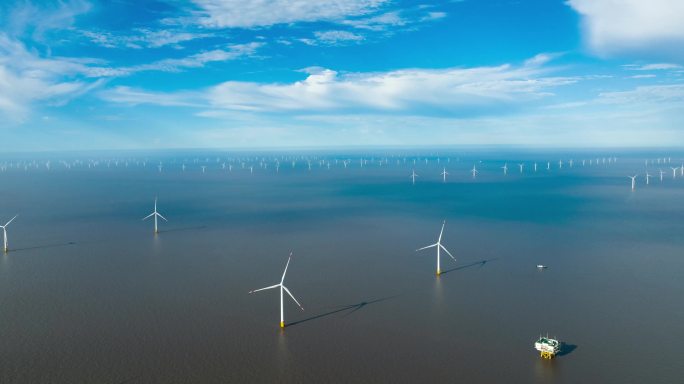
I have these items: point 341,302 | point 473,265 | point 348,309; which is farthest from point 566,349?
point 473,265

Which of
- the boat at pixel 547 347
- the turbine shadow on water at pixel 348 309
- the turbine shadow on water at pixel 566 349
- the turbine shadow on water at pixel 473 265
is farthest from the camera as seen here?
the turbine shadow on water at pixel 473 265

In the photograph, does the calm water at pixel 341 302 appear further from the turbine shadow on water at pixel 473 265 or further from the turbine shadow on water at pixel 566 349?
the turbine shadow on water at pixel 473 265

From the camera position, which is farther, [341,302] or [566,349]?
[341,302]

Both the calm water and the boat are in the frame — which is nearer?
the calm water

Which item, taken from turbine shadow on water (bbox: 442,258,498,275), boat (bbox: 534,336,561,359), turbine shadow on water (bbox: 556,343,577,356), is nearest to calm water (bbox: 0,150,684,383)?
turbine shadow on water (bbox: 556,343,577,356)

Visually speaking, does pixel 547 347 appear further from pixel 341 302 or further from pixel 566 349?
pixel 341 302

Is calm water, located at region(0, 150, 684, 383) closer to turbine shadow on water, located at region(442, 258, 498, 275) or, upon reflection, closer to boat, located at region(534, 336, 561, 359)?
turbine shadow on water, located at region(442, 258, 498, 275)

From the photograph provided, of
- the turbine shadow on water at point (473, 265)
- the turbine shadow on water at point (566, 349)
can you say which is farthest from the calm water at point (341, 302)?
the turbine shadow on water at point (473, 265)

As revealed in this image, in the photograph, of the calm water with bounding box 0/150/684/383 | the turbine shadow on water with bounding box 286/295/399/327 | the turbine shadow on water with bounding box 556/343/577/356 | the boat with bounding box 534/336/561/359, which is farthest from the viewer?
the turbine shadow on water with bounding box 286/295/399/327
